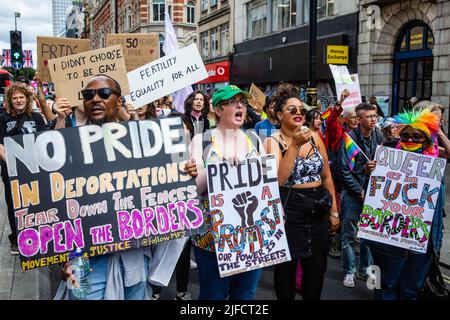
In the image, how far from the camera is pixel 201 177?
2963 mm

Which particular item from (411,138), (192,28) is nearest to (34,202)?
(411,138)

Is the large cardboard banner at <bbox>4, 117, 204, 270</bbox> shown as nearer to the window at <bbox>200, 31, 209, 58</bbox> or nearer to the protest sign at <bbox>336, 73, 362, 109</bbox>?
the protest sign at <bbox>336, 73, 362, 109</bbox>

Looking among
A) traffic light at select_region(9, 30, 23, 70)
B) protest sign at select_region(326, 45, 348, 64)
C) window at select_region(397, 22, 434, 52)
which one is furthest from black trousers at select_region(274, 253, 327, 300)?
window at select_region(397, 22, 434, 52)

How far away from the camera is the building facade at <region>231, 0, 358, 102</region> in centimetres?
1642

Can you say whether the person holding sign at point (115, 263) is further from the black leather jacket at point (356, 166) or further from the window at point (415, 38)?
the window at point (415, 38)

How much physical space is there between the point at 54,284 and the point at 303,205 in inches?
110

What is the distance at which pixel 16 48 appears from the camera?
11500 millimetres

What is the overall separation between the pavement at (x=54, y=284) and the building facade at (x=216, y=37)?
2186 cm

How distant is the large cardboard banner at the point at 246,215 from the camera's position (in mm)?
2922

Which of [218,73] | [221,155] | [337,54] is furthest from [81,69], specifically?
[218,73]

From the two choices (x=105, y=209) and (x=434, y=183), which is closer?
(x=105, y=209)

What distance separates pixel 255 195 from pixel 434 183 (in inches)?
58.0

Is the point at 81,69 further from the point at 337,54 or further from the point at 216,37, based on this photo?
the point at 216,37
